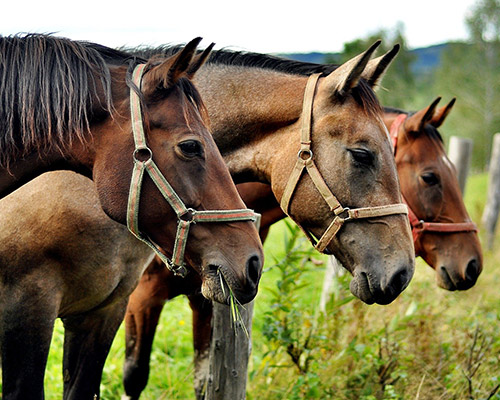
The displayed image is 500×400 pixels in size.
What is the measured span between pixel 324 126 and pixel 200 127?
82cm

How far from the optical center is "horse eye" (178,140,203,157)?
230 cm

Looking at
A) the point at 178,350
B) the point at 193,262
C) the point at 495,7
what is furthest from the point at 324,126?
the point at 495,7

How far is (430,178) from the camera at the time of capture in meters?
4.16

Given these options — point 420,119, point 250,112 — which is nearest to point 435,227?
point 420,119

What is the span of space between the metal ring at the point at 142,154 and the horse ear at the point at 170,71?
290 mm

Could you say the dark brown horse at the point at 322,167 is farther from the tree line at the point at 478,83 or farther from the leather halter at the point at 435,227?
the tree line at the point at 478,83

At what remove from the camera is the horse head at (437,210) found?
13.4 feet

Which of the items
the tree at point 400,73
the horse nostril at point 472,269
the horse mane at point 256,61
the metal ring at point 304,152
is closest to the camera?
the metal ring at point 304,152

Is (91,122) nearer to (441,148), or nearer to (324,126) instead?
(324,126)

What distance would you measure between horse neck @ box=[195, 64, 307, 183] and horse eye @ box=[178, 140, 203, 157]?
0.84 meters

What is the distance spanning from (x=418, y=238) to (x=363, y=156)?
5.13 feet

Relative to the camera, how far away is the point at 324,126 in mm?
2945

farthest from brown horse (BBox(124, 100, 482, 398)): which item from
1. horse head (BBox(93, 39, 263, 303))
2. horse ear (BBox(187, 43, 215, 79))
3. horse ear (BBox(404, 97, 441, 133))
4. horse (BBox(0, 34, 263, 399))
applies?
horse head (BBox(93, 39, 263, 303))

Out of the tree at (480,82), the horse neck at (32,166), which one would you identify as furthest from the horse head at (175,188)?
the tree at (480,82)
